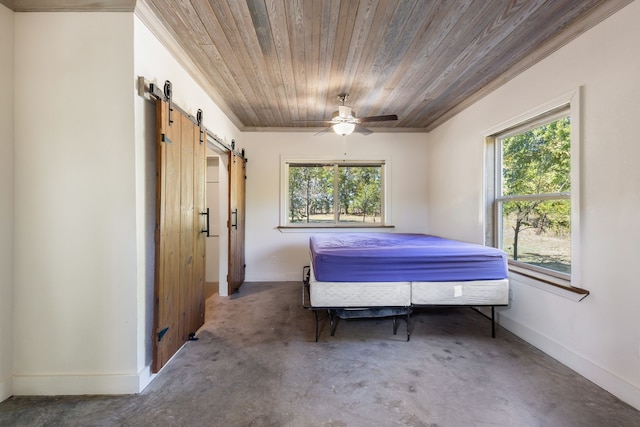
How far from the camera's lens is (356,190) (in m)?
4.13

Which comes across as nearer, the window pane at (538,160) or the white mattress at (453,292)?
the window pane at (538,160)

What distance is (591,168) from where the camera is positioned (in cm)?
167

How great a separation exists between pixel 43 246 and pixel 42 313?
424 mm

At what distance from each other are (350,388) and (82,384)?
1716 mm

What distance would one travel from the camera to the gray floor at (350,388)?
136 cm

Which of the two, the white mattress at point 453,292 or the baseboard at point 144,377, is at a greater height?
the white mattress at point 453,292

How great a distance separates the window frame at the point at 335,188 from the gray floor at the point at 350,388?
1892 mm

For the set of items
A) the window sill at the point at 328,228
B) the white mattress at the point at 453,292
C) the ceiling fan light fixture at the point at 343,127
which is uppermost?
the ceiling fan light fixture at the point at 343,127

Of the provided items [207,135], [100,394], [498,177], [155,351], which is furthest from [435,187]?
[100,394]

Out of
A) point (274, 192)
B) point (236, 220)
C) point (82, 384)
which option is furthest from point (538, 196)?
point (82, 384)

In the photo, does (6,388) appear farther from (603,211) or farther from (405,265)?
(603,211)

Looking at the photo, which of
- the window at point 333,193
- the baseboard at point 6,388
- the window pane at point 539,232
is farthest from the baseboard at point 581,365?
the baseboard at point 6,388

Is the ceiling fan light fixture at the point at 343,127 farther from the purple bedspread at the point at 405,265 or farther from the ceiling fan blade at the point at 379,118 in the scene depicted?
the purple bedspread at the point at 405,265

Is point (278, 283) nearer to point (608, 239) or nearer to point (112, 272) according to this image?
point (112, 272)
